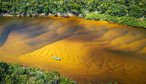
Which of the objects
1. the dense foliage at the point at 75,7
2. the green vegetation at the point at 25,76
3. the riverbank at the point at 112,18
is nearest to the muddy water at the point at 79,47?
the riverbank at the point at 112,18

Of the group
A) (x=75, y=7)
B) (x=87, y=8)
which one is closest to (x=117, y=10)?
(x=87, y=8)

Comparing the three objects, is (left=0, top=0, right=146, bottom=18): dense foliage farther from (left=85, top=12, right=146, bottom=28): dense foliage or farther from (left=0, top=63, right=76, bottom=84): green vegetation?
(left=0, top=63, right=76, bottom=84): green vegetation

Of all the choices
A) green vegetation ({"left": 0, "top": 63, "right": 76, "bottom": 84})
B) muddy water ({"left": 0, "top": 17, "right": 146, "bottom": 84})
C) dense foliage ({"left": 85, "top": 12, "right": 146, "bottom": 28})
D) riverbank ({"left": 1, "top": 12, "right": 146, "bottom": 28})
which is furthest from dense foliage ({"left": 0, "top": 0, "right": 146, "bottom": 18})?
green vegetation ({"left": 0, "top": 63, "right": 76, "bottom": 84})

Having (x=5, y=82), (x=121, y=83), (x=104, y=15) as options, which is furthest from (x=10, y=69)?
(x=104, y=15)

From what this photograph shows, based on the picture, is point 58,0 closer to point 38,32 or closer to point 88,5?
point 88,5

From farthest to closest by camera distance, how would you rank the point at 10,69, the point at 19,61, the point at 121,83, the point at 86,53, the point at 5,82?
the point at 86,53 → the point at 19,61 → the point at 121,83 → the point at 10,69 → the point at 5,82

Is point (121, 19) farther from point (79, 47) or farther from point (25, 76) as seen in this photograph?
point (25, 76)
